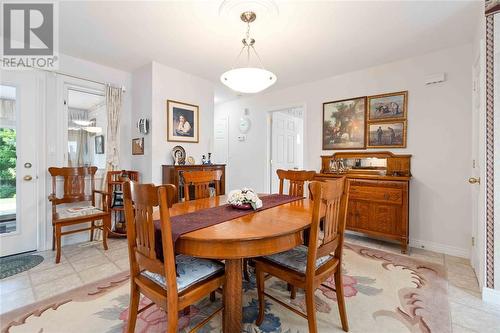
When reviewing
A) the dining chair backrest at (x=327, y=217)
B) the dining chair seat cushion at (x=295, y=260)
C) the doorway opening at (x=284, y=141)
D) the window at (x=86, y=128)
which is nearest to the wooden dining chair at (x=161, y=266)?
the dining chair seat cushion at (x=295, y=260)

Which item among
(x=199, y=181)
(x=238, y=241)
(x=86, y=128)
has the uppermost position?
(x=86, y=128)

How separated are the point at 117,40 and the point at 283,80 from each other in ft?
8.15

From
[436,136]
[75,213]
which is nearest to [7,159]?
[75,213]

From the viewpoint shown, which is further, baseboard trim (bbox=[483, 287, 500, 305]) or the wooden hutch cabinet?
the wooden hutch cabinet

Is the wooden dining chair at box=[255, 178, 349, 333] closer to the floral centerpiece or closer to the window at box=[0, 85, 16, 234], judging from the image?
the floral centerpiece

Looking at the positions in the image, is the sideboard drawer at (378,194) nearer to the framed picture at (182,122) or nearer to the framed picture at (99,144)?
the framed picture at (182,122)

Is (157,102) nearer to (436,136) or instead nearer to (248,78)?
(248,78)

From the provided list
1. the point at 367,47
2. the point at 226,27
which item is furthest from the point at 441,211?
the point at 226,27

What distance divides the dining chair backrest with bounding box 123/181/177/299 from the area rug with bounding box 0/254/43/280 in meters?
1.98

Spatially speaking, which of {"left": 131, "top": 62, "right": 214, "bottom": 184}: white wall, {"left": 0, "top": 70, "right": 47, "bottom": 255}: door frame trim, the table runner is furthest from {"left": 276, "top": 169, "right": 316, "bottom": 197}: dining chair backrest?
{"left": 0, "top": 70, "right": 47, "bottom": 255}: door frame trim

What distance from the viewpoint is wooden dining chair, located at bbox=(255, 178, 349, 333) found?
134 cm

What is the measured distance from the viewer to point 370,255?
9.41 ft

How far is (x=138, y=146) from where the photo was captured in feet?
12.0

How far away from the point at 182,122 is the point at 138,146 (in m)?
0.76
